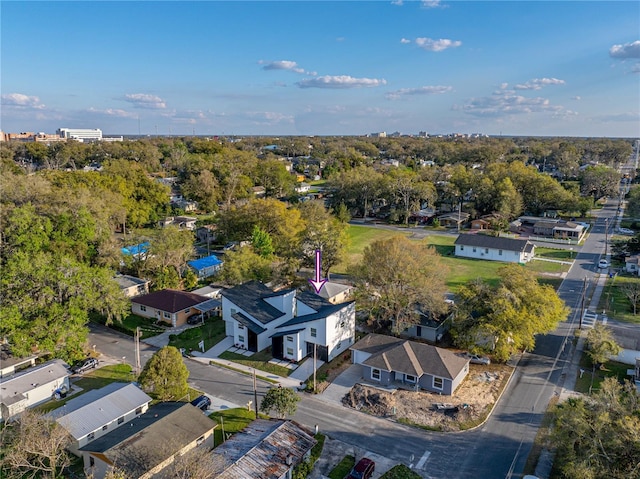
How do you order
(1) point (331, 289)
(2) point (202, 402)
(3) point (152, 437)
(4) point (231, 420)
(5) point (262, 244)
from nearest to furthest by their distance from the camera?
(3) point (152, 437), (4) point (231, 420), (2) point (202, 402), (1) point (331, 289), (5) point (262, 244)

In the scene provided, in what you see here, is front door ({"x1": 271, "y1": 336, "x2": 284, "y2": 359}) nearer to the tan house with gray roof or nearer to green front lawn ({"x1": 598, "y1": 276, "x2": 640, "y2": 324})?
the tan house with gray roof

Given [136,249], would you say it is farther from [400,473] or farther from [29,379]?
[400,473]

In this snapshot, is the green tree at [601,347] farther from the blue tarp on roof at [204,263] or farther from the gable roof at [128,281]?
the gable roof at [128,281]

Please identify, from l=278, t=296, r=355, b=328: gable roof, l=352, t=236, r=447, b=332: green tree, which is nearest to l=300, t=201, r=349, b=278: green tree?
l=352, t=236, r=447, b=332: green tree

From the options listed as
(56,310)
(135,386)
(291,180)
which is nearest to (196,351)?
(135,386)

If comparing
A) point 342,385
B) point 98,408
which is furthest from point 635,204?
point 98,408

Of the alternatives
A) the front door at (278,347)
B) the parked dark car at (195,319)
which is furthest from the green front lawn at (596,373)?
the parked dark car at (195,319)
